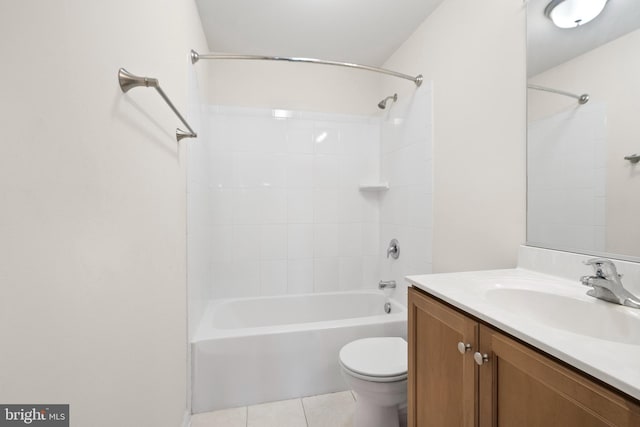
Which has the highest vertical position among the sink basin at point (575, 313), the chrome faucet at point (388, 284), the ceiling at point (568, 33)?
the ceiling at point (568, 33)

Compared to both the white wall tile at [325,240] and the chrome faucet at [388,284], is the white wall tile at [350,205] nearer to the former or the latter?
the white wall tile at [325,240]

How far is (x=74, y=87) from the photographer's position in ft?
1.81

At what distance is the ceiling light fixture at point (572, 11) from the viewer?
0.96 meters

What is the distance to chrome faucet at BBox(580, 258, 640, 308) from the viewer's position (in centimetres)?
75

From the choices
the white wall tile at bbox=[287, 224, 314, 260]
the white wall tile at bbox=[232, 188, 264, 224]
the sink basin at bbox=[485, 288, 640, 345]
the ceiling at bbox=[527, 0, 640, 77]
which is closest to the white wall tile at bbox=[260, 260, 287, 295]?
the white wall tile at bbox=[287, 224, 314, 260]

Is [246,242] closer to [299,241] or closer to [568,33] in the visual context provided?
[299,241]

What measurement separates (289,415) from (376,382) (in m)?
0.64

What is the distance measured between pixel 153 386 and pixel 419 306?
1024mm

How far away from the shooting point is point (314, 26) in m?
1.87

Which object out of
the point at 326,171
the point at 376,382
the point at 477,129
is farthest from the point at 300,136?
the point at 376,382

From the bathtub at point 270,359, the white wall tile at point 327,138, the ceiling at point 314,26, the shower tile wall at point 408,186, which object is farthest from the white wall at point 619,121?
the white wall tile at point 327,138

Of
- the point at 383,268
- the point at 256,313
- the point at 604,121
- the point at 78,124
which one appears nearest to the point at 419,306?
the point at 604,121

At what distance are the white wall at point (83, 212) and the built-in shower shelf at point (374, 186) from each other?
1.66 meters

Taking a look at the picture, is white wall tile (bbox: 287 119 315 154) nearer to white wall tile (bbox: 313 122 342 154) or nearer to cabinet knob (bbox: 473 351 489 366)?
white wall tile (bbox: 313 122 342 154)
